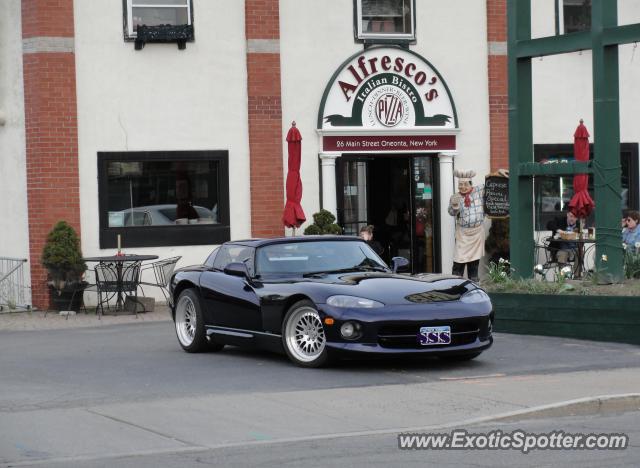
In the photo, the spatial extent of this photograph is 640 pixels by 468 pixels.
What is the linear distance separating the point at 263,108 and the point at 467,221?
4.23 metres

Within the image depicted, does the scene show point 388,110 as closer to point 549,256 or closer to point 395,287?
point 549,256

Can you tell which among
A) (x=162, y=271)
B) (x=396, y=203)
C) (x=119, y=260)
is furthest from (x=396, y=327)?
(x=396, y=203)

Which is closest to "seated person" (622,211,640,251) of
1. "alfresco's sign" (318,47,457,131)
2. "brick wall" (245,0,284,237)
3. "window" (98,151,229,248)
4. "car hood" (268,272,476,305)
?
"alfresco's sign" (318,47,457,131)

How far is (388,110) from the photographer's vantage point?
73.2 feet

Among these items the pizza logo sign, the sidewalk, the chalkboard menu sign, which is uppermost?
the pizza logo sign

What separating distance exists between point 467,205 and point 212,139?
478cm

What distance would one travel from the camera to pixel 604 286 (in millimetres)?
14953

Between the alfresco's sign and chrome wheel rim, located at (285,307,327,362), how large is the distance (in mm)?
9915

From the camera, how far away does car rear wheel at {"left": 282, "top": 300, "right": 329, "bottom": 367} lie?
39.6 feet

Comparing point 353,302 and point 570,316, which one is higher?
point 353,302

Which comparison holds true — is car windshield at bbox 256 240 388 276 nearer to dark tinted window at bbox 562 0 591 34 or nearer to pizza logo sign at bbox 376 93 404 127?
pizza logo sign at bbox 376 93 404 127

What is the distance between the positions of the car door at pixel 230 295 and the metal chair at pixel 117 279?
18.1 ft

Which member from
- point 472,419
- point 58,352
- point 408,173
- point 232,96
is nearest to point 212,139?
point 232,96

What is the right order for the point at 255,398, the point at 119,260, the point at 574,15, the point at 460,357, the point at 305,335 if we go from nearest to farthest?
the point at 255,398 → the point at 305,335 → the point at 460,357 → the point at 119,260 → the point at 574,15
